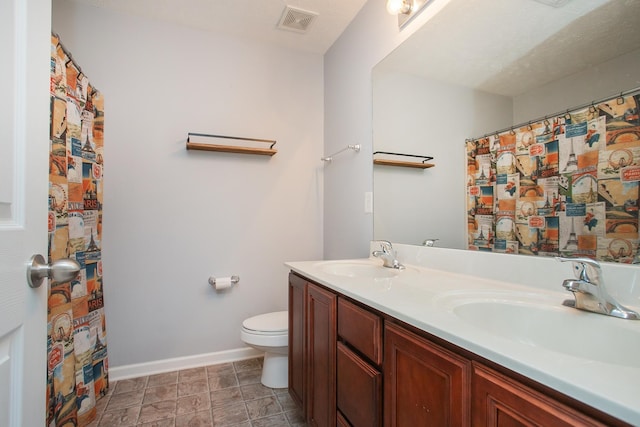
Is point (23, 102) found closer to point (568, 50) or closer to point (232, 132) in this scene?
point (568, 50)

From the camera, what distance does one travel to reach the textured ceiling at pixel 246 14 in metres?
1.95

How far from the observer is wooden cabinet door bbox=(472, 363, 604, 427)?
434 millimetres

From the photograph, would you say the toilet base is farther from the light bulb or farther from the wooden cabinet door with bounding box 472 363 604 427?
the light bulb

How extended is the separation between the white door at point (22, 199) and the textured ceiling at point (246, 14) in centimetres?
164

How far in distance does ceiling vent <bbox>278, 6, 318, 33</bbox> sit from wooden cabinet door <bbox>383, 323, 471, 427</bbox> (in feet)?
6.81

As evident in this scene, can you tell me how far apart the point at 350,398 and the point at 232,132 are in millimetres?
1948

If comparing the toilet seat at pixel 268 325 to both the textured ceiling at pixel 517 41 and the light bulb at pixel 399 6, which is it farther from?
the light bulb at pixel 399 6

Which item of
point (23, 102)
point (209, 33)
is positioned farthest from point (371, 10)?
point (23, 102)

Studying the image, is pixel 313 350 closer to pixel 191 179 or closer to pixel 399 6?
pixel 191 179

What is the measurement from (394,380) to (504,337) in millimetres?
309

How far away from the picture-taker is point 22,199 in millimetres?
570

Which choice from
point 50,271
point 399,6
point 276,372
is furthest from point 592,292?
point 276,372

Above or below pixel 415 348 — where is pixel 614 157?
above

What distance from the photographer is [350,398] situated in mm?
1024
